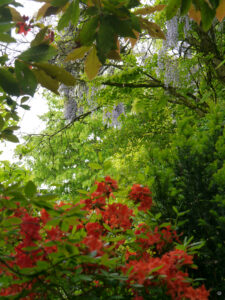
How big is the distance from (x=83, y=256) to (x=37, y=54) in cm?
66

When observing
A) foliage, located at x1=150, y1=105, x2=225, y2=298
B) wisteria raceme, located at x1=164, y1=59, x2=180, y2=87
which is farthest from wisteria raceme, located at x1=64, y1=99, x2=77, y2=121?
foliage, located at x1=150, y1=105, x2=225, y2=298

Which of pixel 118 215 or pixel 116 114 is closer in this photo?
pixel 118 215

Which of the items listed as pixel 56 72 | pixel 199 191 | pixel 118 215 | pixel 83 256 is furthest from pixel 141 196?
pixel 56 72

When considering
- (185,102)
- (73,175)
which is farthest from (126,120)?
(73,175)

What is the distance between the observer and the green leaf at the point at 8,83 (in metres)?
1.07

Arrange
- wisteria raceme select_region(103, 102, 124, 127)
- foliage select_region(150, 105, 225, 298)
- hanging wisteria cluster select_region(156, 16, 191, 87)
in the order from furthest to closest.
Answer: wisteria raceme select_region(103, 102, 124, 127), hanging wisteria cluster select_region(156, 16, 191, 87), foliage select_region(150, 105, 225, 298)

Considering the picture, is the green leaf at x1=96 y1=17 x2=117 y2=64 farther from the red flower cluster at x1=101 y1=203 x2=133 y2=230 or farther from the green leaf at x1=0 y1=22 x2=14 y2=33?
the red flower cluster at x1=101 y1=203 x2=133 y2=230

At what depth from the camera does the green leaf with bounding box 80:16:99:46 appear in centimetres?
105

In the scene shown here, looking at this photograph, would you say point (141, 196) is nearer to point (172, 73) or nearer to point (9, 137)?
point (9, 137)

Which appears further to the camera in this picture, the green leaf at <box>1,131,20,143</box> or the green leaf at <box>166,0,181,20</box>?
the green leaf at <box>1,131,20,143</box>

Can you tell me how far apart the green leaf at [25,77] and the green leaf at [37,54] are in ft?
0.31

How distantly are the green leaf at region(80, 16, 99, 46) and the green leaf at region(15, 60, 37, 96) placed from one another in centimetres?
20

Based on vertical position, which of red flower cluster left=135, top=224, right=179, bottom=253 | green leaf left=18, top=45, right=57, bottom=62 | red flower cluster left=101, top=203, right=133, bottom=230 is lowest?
red flower cluster left=135, top=224, right=179, bottom=253

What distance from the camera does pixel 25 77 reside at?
1060mm
